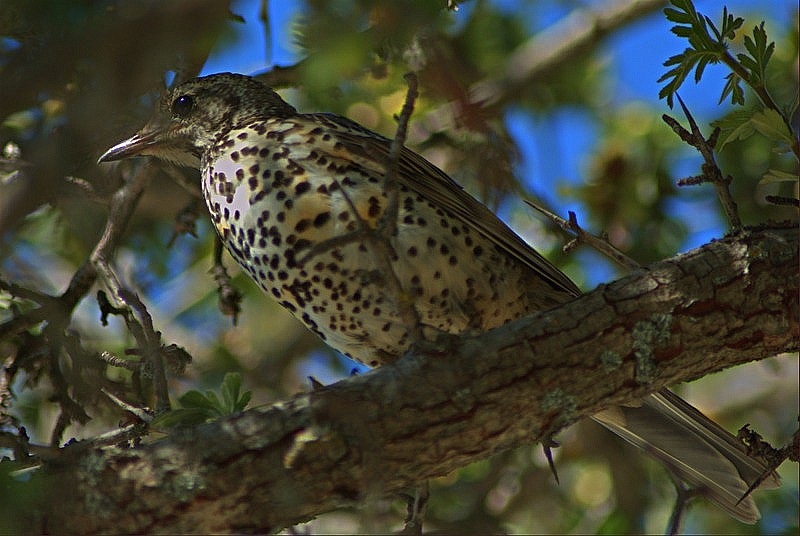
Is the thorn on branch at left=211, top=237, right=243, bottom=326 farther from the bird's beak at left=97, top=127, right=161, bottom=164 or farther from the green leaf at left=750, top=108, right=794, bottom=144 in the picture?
the green leaf at left=750, top=108, right=794, bottom=144

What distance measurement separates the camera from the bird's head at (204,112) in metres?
4.42

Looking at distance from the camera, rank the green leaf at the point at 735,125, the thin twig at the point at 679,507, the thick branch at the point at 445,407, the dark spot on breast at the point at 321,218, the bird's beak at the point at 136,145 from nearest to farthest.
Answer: the thick branch at the point at 445,407 < the green leaf at the point at 735,125 < the thin twig at the point at 679,507 < the dark spot on breast at the point at 321,218 < the bird's beak at the point at 136,145

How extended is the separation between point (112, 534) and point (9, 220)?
3.29 ft

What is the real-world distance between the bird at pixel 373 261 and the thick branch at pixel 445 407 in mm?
771

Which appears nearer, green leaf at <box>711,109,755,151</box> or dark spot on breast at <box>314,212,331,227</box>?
green leaf at <box>711,109,755,151</box>

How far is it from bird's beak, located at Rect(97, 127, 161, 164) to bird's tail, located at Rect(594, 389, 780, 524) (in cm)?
207

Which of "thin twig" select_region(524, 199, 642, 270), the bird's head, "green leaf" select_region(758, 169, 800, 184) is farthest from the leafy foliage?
"green leaf" select_region(758, 169, 800, 184)

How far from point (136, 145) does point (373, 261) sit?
1.21 meters

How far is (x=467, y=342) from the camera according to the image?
2.96m

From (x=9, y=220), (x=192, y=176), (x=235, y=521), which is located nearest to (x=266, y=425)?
(x=235, y=521)

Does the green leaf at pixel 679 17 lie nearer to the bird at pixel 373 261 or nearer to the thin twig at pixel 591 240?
the thin twig at pixel 591 240

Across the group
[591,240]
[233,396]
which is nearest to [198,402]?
[233,396]

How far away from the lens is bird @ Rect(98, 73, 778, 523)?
3.75 metres

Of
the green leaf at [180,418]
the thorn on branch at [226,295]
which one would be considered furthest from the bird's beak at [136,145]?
the green leaf at [180,418]
